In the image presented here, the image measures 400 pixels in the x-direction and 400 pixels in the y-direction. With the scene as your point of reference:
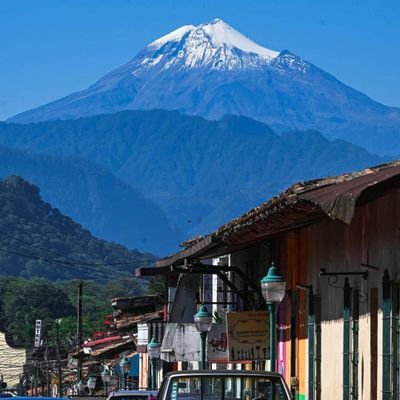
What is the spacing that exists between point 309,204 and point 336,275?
9.95 ft

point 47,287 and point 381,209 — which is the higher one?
point 47,287

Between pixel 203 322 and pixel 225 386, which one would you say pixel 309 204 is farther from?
pixel 203 322

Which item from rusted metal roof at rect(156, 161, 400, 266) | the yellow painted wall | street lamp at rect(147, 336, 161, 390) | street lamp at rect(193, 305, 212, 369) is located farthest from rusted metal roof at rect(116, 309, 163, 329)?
the yellow painted wall

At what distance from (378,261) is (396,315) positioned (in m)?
1.16

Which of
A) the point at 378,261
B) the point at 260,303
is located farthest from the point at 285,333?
the point at 378,261

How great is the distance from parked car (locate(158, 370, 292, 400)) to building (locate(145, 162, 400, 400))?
3.94ft

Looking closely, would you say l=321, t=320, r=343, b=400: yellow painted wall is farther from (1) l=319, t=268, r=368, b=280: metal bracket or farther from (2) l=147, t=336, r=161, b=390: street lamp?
(2) l=147, t=336, r=161, b=390: street lamp

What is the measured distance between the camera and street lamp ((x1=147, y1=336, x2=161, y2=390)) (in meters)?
39.5

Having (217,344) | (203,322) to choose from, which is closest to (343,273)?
(203,322)

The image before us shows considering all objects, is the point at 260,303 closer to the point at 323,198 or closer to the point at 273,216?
the point at 273,216

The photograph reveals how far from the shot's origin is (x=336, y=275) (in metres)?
18.9

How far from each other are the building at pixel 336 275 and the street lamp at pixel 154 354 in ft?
39.7

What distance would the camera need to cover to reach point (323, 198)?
14414 mm

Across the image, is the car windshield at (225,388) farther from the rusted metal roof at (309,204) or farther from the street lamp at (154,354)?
the street lamp at (154,354)
